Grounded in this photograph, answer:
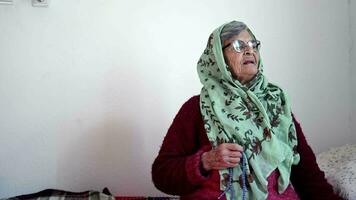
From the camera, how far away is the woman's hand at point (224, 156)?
1.03 m

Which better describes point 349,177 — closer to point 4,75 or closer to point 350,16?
point 350,16

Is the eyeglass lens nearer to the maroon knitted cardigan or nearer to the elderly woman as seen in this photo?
the elderly woman

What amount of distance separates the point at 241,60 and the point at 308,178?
44 centimetres

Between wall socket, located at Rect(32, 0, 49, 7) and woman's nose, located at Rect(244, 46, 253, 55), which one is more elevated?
wall socket, located at Rect(32, 0, 49, 7)

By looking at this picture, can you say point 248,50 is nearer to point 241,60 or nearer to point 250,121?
point 241,60

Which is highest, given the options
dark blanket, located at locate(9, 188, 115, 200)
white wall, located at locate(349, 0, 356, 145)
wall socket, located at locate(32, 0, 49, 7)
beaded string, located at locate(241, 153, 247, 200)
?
wall socket, located at locate(32, 0, 49, 7)

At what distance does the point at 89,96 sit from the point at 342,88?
1206 mm

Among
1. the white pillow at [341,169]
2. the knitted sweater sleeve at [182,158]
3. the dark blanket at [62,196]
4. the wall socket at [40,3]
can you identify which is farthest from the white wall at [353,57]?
the wall socket at [40,3]

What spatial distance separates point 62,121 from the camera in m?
1.59

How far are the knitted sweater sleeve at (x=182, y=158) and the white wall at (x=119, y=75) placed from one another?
496 mm

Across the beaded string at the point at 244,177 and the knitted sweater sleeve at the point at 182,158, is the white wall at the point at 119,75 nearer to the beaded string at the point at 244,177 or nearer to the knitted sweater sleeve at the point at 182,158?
the knitted sweater sleeve at the point at 182,158

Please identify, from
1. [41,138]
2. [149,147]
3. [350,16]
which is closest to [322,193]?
[149,147]

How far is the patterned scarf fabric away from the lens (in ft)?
3.52

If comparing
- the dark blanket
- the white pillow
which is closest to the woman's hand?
the white pillow
